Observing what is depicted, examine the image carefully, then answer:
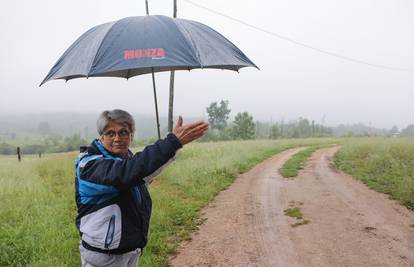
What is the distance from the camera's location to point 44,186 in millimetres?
8570

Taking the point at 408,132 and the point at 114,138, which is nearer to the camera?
the point at 114,138

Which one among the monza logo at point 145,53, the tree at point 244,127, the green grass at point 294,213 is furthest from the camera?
the tree at point 244,127

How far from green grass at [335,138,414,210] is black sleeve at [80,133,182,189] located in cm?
728

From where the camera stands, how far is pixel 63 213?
246 inches

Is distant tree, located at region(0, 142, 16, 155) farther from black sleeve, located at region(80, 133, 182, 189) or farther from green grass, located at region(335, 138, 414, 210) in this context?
black sleeve, located at region(80, 133, 182, 189)

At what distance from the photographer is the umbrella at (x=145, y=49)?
2.65 metres

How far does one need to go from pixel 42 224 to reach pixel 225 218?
3.46 meters

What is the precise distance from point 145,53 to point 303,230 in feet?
15.0

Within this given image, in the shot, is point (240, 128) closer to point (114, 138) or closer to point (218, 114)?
point (218, 114)

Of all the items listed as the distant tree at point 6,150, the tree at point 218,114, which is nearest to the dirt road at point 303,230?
the tree at point 218,114

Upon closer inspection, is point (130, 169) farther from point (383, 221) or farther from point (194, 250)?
point (383, 221)

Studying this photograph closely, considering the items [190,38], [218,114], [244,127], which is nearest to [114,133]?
[190,38]

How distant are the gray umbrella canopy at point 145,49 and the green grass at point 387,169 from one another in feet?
21.6

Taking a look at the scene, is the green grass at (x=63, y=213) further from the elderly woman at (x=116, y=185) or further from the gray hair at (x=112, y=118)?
the gray hair at (x=112, y=118)
